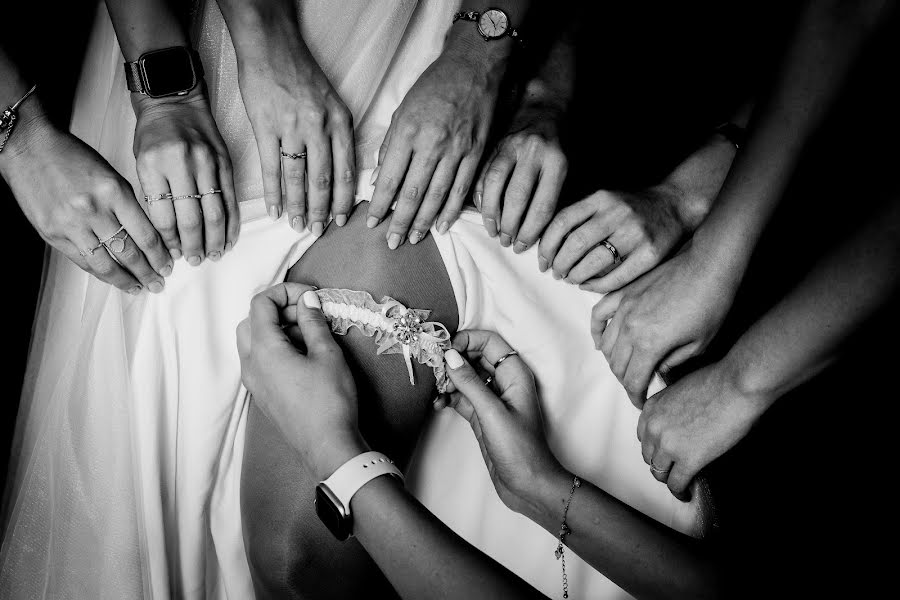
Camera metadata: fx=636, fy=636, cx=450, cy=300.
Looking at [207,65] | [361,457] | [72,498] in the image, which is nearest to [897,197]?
[361,457]

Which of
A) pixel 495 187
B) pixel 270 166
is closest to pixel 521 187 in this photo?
pixel 495 187

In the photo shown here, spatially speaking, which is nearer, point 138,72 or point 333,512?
point 333,512

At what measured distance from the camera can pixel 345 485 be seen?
0.81 meters

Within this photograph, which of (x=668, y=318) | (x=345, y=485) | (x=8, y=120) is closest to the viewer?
(x=345, y=485)

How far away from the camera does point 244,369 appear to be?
926 mm

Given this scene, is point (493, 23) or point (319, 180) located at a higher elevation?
point (493, 23)

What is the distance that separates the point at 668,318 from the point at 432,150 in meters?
0.47

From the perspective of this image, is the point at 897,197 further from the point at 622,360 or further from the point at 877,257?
the point at 622,360

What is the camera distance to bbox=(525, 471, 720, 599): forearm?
87cm

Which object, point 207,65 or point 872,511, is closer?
point 207,65

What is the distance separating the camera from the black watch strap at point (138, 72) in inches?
37.9

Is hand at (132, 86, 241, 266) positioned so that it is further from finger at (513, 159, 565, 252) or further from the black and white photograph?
finger at (513, 159, 565, 252)

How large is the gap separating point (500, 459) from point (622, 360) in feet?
0.86

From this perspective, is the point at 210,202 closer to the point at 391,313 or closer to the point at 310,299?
the point at 310,299
